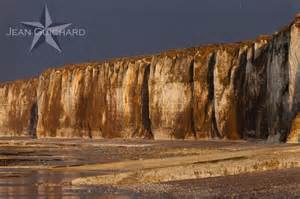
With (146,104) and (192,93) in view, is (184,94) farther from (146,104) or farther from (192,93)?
(146,104)

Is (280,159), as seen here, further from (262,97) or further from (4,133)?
(4,133)

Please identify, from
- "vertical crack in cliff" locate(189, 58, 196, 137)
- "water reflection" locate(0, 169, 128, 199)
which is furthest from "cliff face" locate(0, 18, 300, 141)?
"water reflection" locate(0, 169, 128, 199)

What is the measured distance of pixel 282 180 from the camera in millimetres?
Answer: 16641

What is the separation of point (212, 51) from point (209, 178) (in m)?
54.8

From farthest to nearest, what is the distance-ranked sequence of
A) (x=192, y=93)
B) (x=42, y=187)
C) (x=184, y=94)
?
(x=184, y=94)
(x=192, y=93)
(x=42, y=187)

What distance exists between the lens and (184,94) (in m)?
74.8

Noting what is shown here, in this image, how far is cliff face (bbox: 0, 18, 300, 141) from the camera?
5091 cm

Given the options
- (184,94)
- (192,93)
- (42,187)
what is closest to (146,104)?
(184,94)

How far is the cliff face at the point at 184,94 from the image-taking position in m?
50.9

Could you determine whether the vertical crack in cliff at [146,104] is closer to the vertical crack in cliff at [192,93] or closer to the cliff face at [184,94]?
the cliff face at [184,94]

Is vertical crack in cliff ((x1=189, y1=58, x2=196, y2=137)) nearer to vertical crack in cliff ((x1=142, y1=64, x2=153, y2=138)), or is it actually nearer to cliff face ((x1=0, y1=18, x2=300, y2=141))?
cliff face ((x1=0, y1=18, x2=300, y2=141))

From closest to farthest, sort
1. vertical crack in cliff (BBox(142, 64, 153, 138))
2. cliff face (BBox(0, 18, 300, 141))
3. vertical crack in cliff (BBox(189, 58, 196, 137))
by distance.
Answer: cliff face (BBox(0, 18, 300, 141)) → vertical crack in cliff (BBox(189, 58, 196, 137)) → vertical crack in cliff (BBox(142, 64, 153, 138))

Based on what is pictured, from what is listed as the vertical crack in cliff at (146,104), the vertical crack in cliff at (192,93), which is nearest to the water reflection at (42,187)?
the vertical crack in cliff at (192,93)

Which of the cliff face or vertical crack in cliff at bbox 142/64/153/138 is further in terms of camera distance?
vertical crack in cliff at bbox 142/64/153/138
